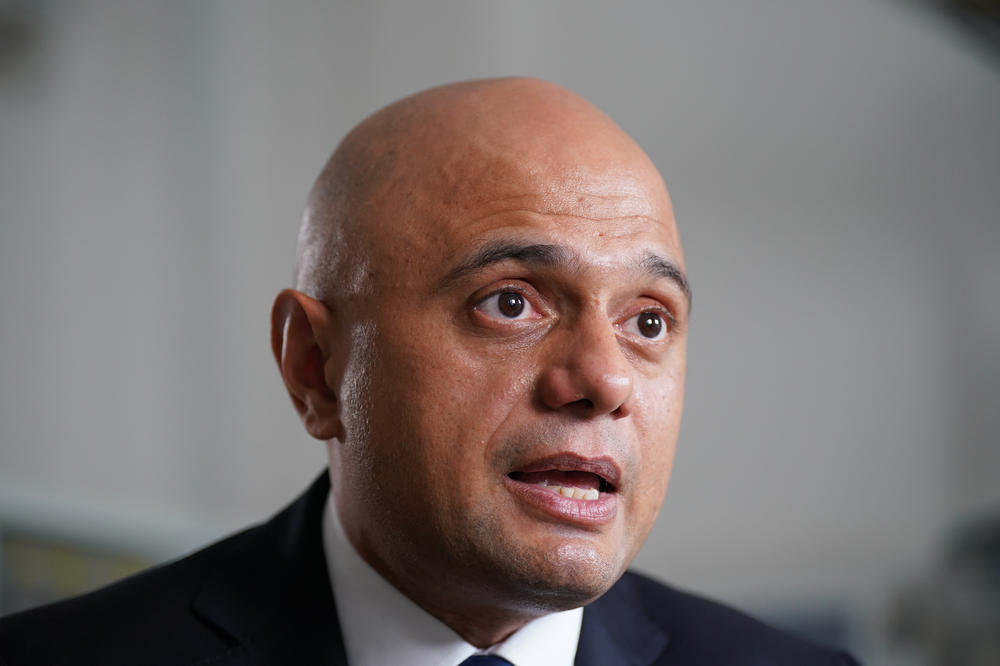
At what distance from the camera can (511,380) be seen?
145 centimetres

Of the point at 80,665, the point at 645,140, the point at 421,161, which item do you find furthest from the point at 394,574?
the point at 645,140

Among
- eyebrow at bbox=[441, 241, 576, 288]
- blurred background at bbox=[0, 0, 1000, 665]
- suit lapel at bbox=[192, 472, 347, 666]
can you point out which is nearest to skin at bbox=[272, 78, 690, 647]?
eyebrow at bbox=[441, 241, 576, 288]

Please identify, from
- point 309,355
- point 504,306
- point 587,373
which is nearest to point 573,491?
point 587,373

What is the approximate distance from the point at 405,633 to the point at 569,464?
42 cm

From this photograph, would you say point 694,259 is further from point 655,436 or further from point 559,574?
point 559,574

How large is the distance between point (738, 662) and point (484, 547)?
0.69m

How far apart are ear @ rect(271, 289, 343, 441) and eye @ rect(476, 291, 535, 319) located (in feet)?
0.90

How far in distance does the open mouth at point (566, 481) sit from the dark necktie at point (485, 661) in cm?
32

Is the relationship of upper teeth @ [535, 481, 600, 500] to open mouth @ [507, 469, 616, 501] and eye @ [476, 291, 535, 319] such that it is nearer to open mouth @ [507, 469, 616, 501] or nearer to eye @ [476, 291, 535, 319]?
open mouth @ [507, 469, 616, 501]

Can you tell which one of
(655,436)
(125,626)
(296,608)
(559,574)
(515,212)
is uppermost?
(515,212)

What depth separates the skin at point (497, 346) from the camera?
1.43 meters

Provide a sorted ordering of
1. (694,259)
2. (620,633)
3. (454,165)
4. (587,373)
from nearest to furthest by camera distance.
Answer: (587,373)
(454,165)
(620,633)
(694,259)

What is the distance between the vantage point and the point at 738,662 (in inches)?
72.6

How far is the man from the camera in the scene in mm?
1438
